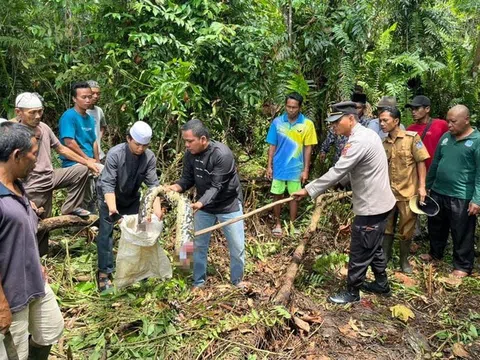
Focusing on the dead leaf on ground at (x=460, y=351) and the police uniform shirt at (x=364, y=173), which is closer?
the dead leaf on ground at (x=460, y=351)

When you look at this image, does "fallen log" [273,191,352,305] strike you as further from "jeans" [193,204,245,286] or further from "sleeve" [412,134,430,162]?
"sleeve" [412,134,430,162]

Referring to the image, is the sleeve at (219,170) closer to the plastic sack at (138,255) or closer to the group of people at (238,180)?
the group of people at (238,180)

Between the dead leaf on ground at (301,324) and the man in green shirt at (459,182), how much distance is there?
2.30 m

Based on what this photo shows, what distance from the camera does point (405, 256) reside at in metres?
5.13

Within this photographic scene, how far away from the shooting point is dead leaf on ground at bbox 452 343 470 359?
142 inches

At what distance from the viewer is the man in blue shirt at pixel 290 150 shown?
19.2 ft

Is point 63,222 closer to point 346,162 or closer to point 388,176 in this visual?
point 346,162

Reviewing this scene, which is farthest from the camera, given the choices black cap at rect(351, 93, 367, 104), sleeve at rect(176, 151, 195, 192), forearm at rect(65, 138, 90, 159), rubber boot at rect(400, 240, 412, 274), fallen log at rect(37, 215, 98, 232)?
black cap at rect(351, 93, 367, 104)

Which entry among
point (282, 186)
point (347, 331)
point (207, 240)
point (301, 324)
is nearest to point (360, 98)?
point (282, 186)

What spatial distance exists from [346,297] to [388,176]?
4.40ft

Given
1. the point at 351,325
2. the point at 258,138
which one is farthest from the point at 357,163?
the point at 258,138

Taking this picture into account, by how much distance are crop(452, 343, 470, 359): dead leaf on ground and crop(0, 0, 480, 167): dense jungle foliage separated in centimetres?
379

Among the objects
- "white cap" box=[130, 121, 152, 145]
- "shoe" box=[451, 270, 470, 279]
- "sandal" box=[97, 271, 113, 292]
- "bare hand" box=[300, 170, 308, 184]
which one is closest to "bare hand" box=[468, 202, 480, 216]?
"shoe" box=[451, 270, 470, 279]

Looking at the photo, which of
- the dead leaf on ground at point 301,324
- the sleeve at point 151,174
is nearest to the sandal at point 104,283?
the sleeve at point 151,174
